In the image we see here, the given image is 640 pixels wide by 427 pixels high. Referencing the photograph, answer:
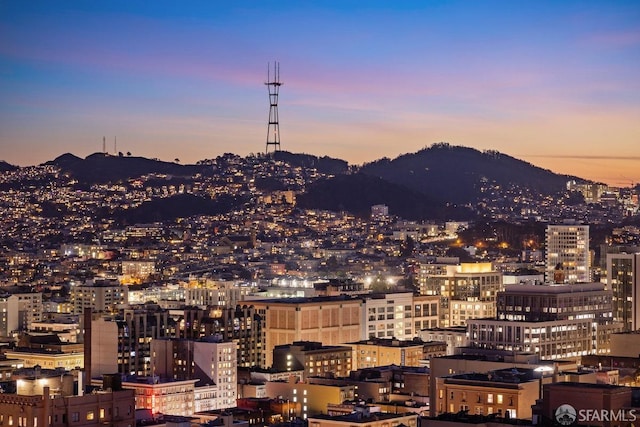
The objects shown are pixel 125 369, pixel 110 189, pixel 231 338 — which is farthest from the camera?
pixel 110 189

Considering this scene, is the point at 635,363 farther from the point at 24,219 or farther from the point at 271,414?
the point at 24,219

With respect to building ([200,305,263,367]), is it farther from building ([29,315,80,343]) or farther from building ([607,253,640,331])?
building ([607,253,640,331])

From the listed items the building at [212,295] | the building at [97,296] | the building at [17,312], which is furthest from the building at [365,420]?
the building at [97,296]

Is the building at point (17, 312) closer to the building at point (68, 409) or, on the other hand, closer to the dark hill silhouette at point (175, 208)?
the building at point (68, 409)

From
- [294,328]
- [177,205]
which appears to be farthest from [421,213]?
[294,328]

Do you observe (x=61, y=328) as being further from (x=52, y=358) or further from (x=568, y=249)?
(x=568, y=249)

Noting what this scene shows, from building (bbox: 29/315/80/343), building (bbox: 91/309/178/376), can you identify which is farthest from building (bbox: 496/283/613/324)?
building (bbox: 29/315/80/343)
